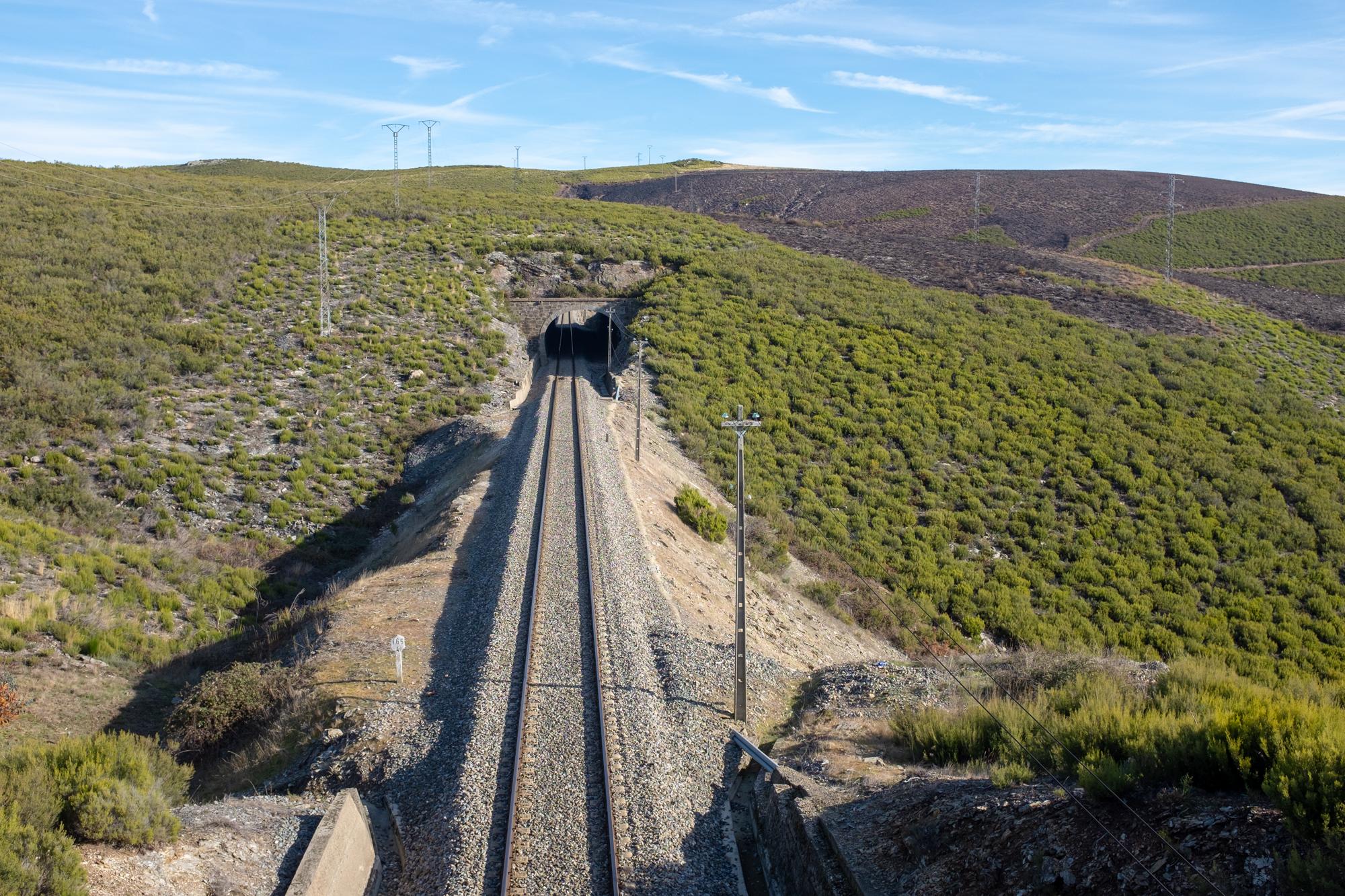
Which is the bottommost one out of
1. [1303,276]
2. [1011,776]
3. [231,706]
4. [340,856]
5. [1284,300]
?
[231,706]

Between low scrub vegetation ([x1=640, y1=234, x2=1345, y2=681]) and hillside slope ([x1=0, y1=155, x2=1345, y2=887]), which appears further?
low scrub vegetation ([x1=640, y1=234, x2=1345, y2=681])

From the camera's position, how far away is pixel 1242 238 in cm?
8438

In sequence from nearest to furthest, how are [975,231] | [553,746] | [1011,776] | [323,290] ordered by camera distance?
[1011,776]
[553,746]
[323,290]
[975,231]

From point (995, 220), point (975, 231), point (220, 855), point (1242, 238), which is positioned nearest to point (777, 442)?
point (220, 855)

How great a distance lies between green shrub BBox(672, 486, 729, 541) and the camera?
79.6 feet

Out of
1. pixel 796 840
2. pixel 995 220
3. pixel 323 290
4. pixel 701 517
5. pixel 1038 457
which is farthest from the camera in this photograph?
pixel 995 220

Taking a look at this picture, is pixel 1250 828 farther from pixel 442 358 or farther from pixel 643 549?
pixel 442 358

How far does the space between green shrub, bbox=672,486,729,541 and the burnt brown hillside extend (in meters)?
58.9

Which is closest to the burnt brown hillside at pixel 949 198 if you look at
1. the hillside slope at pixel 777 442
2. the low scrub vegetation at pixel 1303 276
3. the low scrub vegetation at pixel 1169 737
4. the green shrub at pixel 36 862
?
the low scrub vegetation at pixel 1303 276

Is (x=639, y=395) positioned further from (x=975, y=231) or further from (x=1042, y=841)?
(x=975, y=231)

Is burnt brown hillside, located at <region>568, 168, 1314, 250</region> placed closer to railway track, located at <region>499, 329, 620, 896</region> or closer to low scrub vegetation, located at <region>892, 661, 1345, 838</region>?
railway track, located at <region>499, 329, 620, 896</region>

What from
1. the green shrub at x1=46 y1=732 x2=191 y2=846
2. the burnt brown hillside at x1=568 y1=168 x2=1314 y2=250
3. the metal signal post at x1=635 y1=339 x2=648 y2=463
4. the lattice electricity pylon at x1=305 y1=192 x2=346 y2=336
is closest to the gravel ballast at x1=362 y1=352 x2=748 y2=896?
the green shrub at x1=46 y1=732 x2=191 y2=846

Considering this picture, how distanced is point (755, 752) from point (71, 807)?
25.4ft

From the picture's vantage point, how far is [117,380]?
102 feet
